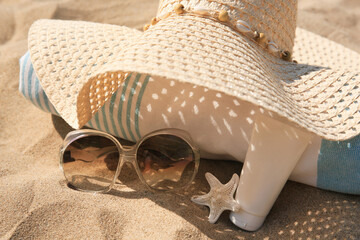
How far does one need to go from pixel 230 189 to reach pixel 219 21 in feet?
1.68

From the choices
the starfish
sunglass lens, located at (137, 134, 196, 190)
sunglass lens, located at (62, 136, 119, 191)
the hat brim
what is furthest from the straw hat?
the starfish

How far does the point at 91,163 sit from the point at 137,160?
160mm

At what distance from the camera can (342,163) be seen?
1.26 meters

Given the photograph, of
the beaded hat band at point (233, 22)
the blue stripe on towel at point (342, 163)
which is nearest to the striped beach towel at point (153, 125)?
the blue stripe on towel at point (342, 163)

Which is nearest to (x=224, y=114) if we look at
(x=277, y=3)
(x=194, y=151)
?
(x=194, y=151)

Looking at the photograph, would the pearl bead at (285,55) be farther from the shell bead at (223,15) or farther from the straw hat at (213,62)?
the shell bead at (223,15)

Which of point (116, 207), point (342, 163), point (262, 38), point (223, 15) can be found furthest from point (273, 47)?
point (116, 207)

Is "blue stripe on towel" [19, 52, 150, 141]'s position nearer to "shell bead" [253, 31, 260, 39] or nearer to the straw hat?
the straw hat

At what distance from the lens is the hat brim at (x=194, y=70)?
972 mm

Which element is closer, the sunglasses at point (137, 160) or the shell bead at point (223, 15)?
the shell bead at point (223, 15)

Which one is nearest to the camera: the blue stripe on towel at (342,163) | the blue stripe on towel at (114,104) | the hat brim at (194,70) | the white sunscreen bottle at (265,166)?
the hat brim at (194,70)

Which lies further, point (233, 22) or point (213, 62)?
point (233, 22)

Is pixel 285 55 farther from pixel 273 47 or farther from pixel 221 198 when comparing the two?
pixel 221 198

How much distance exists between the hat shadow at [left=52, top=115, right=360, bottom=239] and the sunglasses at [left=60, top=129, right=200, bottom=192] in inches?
1.8
